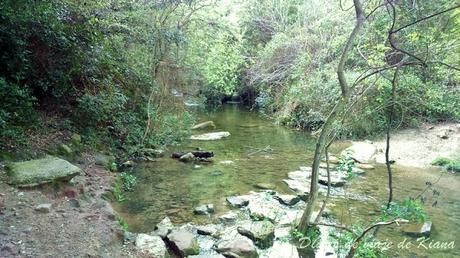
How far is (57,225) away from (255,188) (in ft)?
14.2

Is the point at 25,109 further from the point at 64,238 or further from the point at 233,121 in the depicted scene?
the point at 233,121

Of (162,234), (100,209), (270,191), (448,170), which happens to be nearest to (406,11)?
(270,191)

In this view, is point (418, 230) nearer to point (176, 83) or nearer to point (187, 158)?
point (187, 158)

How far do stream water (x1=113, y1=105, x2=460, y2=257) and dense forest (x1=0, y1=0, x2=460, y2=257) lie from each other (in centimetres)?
24

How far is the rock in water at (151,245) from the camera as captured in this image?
468cm

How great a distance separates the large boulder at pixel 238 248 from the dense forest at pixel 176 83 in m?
0.05

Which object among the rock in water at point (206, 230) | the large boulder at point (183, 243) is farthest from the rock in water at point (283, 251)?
the large boulder at point (183, 243)

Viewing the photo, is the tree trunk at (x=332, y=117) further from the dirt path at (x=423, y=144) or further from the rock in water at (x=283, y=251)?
the dirt path at (x=423, y=144)

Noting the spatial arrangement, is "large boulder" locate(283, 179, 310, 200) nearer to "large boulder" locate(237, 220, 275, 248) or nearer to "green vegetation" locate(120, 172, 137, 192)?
"large boulder" locate(237, 220, 275, 248)

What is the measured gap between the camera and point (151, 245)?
482cm

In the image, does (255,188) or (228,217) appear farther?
(255,188)

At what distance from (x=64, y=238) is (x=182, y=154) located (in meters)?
5.96

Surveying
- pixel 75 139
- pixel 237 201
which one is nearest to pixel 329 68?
pixel 237 201

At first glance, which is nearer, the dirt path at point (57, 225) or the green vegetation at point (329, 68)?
the dirt path at point (57, 225)
